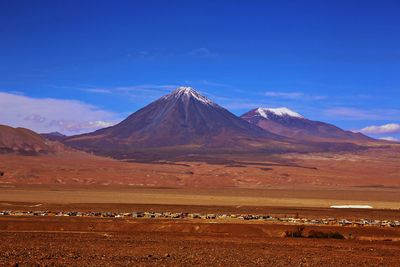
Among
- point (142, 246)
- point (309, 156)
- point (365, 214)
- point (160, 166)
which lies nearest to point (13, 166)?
point (160, 166)

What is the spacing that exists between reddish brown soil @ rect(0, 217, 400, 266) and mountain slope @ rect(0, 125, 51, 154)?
116871mm

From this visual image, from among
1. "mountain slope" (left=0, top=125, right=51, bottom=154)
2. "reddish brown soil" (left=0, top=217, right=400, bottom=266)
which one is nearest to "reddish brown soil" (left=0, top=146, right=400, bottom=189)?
"mountain slope" (left=0, top=125, right=51, bottom=154)

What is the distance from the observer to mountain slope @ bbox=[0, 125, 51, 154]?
145 meters

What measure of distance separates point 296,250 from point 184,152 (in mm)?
164090

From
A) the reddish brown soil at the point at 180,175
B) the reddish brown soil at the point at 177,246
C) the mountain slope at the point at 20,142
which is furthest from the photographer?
the mountain slope at the point at 20,142

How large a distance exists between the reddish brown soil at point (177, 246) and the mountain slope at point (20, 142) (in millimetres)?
116871

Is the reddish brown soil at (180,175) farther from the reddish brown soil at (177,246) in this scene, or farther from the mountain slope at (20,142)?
the reddish brown soil at (177,246)

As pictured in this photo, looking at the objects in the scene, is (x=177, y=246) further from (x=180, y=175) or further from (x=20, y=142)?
(x=20, y=142)

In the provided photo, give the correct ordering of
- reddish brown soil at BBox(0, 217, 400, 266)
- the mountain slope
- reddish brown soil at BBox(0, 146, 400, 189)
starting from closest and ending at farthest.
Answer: reddish brown soil at BBox(0, 217, 400, 266)
reddish brown soil at BBox(0, 146, 400, 189)
the mountain slope

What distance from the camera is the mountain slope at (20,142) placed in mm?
145125

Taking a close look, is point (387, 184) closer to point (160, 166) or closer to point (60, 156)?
point (160, 166)

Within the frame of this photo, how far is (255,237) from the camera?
90.8ft

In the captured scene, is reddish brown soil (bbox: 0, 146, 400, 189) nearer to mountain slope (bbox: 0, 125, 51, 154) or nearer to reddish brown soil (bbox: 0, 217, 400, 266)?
mountain slope (bbox: 0, 125, 51, 154)

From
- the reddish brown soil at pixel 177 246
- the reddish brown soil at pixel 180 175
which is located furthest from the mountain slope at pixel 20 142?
the reddish brown soil at pixel 177 246
